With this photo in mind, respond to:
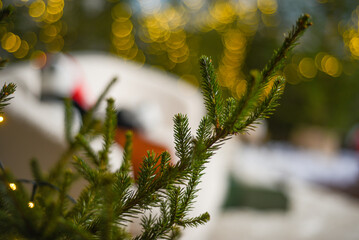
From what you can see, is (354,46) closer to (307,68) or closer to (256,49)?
(307,68)

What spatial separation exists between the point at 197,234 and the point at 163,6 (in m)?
2.98

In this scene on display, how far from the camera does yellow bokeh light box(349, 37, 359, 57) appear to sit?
357cm

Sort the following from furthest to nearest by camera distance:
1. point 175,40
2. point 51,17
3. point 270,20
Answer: point 270,20
point 175,40
point 51,17

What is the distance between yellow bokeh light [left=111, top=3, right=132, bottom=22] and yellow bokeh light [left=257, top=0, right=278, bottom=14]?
170 cm

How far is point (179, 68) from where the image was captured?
359 centimetres

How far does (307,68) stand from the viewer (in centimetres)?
382

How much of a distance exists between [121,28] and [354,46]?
2819mm

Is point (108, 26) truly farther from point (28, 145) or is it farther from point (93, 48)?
point (28, 145)

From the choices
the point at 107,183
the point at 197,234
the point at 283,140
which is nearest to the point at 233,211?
the point at 197,234

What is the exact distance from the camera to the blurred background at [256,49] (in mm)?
2988

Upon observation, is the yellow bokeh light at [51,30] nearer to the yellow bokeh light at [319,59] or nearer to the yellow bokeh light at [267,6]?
the yellow bokeh light at [267,6]

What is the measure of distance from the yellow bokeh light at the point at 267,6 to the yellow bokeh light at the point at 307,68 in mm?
796

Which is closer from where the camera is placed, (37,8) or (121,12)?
(37,8)

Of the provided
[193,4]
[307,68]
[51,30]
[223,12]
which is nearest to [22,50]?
[51,30]
